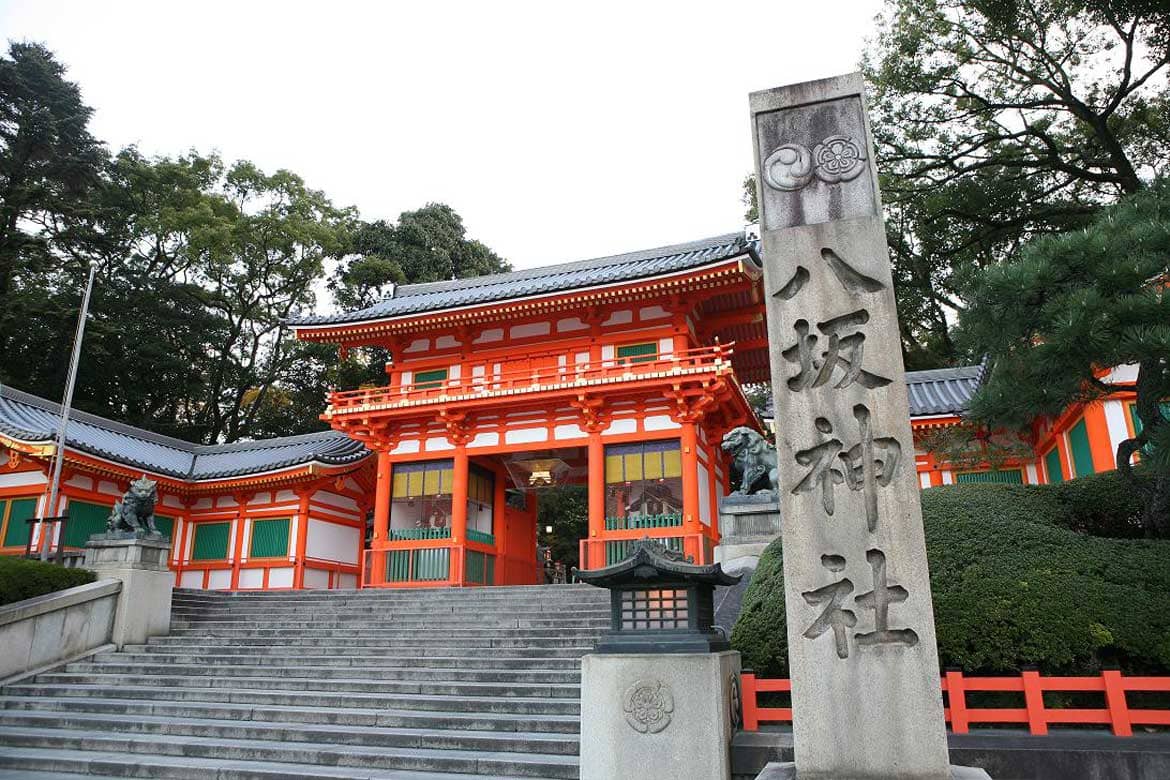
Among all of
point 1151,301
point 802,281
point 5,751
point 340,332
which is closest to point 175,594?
point 5,751

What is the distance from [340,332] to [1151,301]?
16422 millimetres

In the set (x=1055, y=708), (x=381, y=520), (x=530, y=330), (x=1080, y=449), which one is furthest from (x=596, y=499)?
(x=1055, y=708)

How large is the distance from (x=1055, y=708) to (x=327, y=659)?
26.2 feet

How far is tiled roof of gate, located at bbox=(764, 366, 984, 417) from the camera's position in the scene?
51.4 ft

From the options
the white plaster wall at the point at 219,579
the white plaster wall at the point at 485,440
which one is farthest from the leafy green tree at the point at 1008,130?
the white plaster wall at the point at 219,579

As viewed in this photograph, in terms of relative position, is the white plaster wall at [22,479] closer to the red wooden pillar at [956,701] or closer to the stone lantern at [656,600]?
the stone lantern at [656,600]

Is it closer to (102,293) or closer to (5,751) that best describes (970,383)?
(5,751)

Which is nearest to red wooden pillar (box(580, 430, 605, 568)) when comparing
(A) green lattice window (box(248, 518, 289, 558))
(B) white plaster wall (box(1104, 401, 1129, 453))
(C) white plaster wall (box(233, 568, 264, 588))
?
(A) green lattice window (box(248, 518, 289, 558))

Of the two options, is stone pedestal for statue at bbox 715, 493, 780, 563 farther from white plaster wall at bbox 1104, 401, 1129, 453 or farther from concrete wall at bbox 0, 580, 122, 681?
concrete wall at bbox 0, 580, 122, 681

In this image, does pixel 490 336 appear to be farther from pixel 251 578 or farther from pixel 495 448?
pixel 251 578

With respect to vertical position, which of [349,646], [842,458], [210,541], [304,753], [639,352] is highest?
[639,352]

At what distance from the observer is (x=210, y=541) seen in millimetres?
19359

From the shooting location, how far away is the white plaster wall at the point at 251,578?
60.8 ft

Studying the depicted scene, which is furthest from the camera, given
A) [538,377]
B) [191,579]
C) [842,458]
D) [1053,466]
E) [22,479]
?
[191,579]
